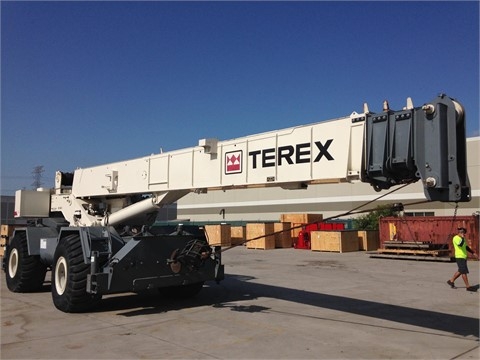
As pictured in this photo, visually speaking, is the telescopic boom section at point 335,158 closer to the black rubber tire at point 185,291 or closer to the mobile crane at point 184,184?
the mobile crane at point 184,184

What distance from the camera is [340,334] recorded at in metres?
7.68

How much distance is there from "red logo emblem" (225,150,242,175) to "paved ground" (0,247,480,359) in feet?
9.23

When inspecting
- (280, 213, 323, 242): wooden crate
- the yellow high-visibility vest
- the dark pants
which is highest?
(280, 213, 323, 242): wooden crate

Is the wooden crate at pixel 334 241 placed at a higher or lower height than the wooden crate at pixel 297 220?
lower

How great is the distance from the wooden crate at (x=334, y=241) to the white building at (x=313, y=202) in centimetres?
1070

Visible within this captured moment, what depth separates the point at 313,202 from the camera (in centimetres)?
5059

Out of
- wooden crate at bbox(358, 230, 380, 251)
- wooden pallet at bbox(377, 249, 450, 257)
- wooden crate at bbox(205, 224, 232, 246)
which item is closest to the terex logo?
wooden pallet at bbox(377, 249, 450, 257)

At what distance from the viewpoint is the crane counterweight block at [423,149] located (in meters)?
6.04

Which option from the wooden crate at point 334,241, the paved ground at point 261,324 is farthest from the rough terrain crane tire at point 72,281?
the wooden crate at point 334,241

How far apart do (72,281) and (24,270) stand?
3.68 metres

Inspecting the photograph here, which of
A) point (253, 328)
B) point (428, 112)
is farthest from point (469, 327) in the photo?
point (428, 112)

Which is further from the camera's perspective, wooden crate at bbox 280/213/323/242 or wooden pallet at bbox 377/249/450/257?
wooden crate at bbox 280/213/323/242

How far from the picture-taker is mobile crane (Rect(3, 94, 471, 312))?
20.5ft

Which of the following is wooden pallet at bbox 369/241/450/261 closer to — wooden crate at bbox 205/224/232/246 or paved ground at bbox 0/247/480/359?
paved ground at bbox 0/247/480/359
